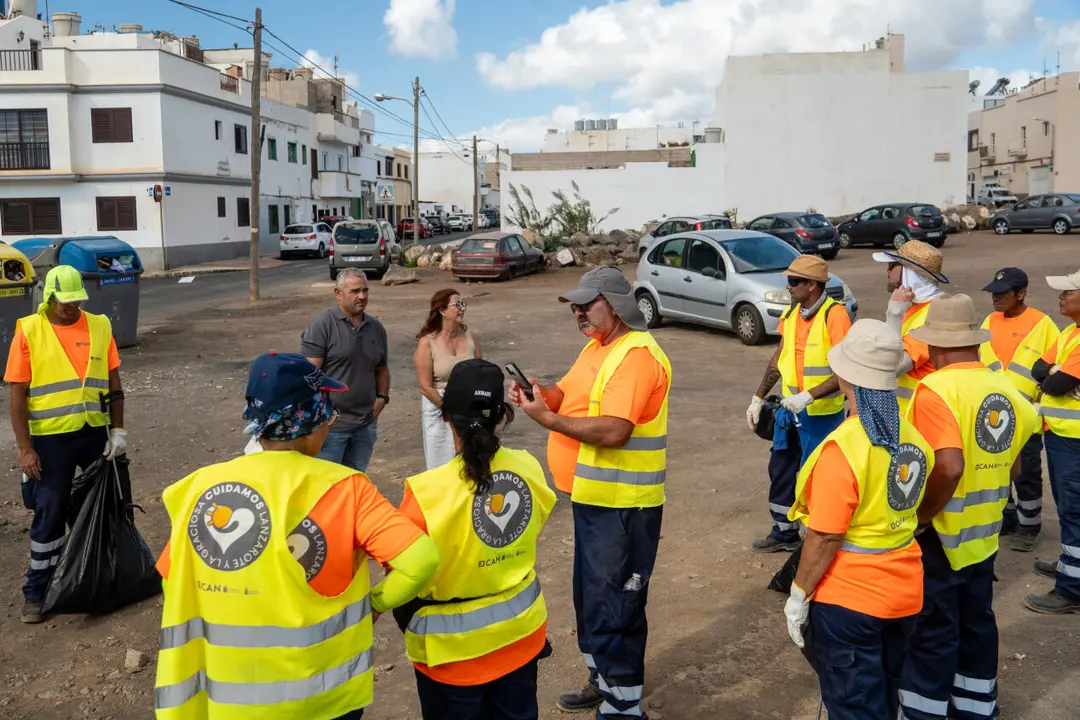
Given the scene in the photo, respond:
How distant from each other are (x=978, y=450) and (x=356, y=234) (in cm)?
2599

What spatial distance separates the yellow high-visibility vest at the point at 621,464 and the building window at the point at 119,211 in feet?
115

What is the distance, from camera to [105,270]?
46.5 ft

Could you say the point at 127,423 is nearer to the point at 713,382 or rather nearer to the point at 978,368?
the point at 713,382

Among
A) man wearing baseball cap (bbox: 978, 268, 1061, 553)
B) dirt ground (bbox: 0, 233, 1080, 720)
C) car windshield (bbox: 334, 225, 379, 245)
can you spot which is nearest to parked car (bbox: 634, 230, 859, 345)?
dirt ground (bbox: 0, 233, 1080, 720)

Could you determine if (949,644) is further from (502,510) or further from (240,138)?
(240,138)

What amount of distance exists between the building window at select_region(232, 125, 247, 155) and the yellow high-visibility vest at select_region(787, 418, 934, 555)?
41727 mm

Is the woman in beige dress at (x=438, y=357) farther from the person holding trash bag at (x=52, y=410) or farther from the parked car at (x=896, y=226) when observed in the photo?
the parked car at (x=896, y=226)

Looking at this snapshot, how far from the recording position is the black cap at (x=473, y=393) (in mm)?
2760

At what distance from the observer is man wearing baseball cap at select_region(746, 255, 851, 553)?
5438mm

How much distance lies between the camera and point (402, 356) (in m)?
13.9

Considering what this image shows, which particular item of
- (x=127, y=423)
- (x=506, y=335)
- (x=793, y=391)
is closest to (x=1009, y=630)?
(x=793, y=391)

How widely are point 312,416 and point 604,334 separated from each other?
1703mm

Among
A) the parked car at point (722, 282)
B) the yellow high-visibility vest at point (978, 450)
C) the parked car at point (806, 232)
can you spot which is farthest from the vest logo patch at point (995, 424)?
the parked car at point (806, 232)

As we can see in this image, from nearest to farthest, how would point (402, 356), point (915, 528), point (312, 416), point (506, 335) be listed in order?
point (312, 416)
point (915, 528)
point (402, 356)
point (506, 335)
